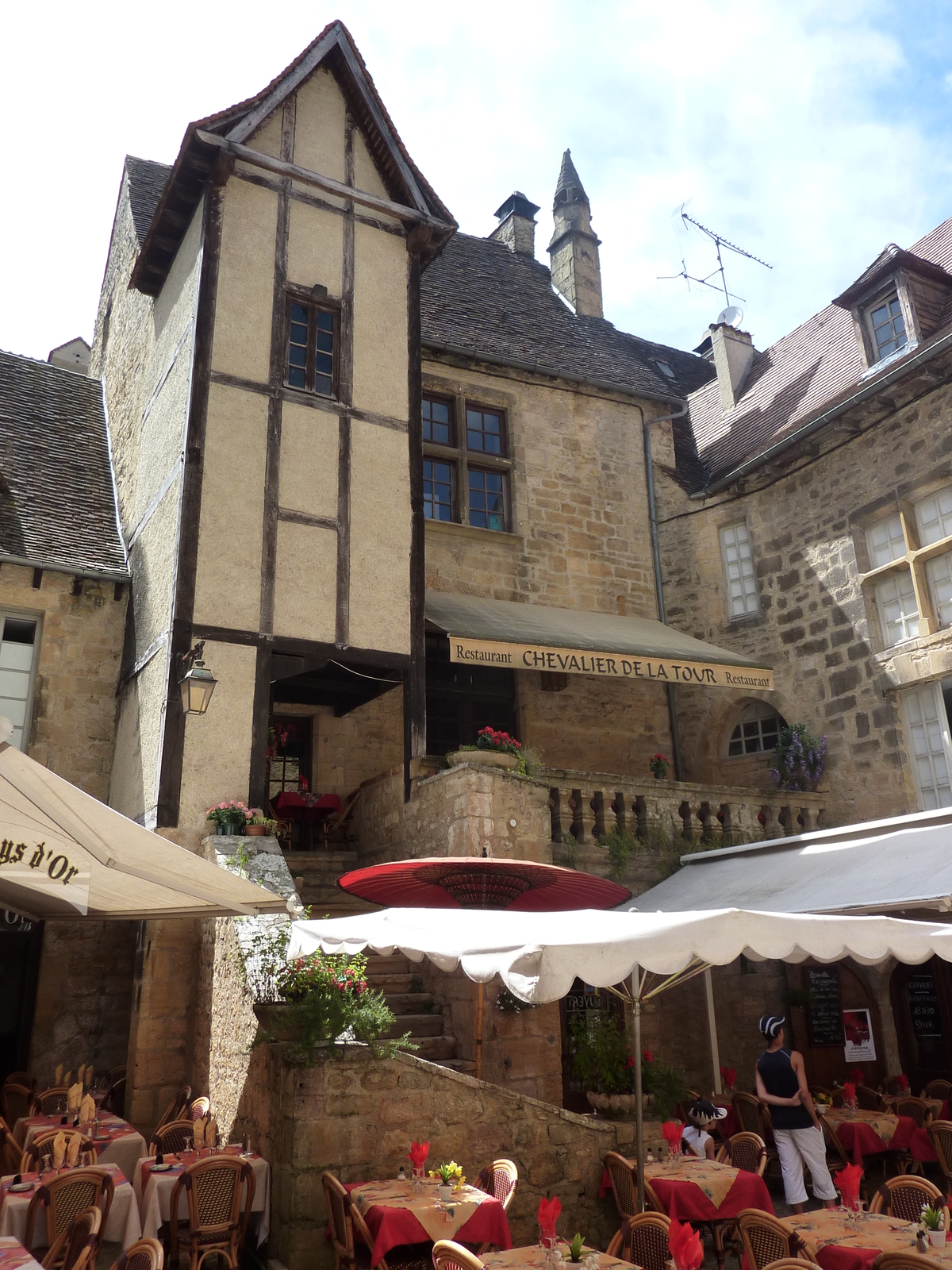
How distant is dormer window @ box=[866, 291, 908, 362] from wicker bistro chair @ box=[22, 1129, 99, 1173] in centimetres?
1096

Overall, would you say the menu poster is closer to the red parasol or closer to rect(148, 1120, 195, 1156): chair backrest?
the red parasol

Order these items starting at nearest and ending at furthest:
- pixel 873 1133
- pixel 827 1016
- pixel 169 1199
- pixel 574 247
Answer: pixel 169 1199 → pixel 873 1133 → pixel 827 1016 → pixel 574 247

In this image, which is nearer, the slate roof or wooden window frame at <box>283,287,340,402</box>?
wooden window frame at <box>283,287,340,402</box>

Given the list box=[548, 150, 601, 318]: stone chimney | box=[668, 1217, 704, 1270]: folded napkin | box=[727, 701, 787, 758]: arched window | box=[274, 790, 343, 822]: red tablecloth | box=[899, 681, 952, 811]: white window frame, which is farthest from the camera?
box=[548, 150, 601, 318]: stone chimney

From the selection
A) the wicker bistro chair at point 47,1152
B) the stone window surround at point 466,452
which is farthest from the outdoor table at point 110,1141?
the stone window surround at point 466,452

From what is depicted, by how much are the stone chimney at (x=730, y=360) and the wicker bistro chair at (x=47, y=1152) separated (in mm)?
12724

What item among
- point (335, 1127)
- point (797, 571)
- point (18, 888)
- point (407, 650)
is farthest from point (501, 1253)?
point (797, 571)

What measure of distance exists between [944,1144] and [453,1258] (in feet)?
14.0

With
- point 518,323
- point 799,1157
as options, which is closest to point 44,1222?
point 799,1157

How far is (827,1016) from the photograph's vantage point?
9.82 m

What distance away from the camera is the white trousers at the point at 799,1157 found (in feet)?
19.8

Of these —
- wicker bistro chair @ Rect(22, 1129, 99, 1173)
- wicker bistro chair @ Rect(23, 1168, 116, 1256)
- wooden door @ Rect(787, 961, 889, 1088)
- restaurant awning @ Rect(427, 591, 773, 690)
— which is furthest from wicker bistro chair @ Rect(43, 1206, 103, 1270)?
wooden door @ Rect(787, 961, 889, 1088)

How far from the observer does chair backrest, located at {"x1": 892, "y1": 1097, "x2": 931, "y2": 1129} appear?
761cm

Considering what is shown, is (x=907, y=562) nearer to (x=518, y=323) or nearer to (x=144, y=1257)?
(x=518, y=323)
